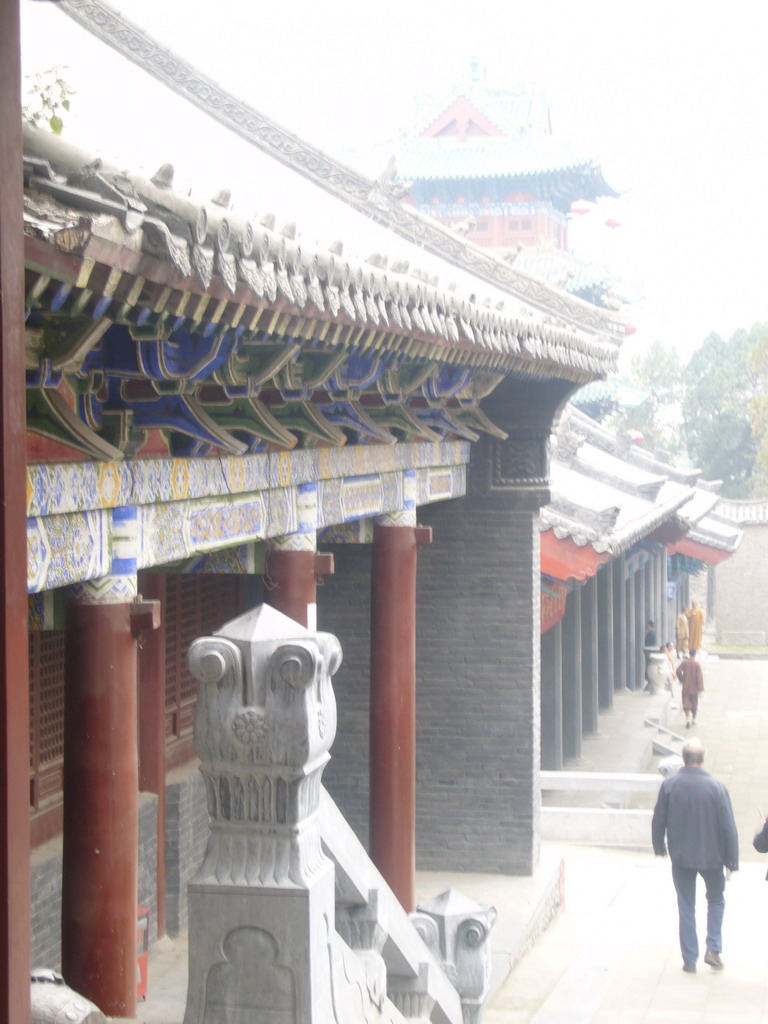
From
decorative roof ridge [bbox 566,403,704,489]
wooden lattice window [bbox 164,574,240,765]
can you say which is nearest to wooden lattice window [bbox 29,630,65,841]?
wooden lattice window [bbox 164,574,240,765]

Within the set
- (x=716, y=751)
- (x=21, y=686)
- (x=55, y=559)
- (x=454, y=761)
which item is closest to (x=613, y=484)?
(x=716, y=751)

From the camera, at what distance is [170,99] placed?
9.66 metres

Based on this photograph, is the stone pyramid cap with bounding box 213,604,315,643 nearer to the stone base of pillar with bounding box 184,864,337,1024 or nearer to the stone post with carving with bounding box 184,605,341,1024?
the stone post with carving with bounding box 184,605,341,1024

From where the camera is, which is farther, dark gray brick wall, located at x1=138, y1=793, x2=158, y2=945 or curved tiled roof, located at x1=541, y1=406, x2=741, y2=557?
curved tiled roof, located at x1=541, y1=406, x2=741, y2=557

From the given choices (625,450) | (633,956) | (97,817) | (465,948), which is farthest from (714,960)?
(625,450)

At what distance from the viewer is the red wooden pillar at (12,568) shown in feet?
5.90

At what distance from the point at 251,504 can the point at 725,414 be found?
44.5 m

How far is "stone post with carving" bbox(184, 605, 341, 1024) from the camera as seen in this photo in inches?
115

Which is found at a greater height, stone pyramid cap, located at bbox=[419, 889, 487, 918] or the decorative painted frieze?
the decorative painted frieze

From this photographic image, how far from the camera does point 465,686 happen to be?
9.41 metres

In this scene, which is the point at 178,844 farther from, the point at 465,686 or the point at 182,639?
the point at 465,686

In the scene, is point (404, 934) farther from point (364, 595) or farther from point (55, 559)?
Answer: point (364, 595)

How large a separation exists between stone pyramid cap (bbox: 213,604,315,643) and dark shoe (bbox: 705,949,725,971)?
588 centimetres

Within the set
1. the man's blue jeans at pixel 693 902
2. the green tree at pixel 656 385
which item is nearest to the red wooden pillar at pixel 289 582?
the man's blue jeans at pixel 693 902
